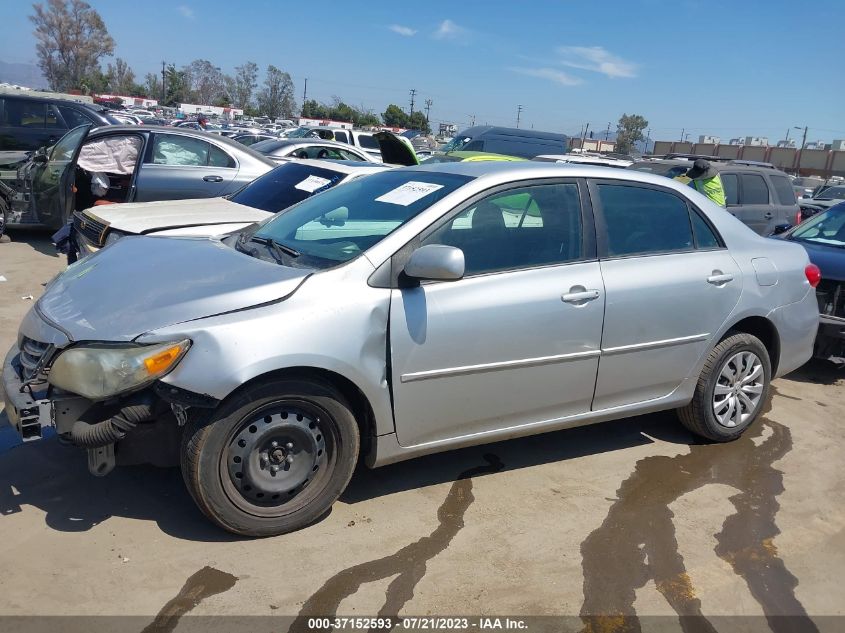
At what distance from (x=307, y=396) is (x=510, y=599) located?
47.6 inches

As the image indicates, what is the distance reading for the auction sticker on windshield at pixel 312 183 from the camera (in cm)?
668

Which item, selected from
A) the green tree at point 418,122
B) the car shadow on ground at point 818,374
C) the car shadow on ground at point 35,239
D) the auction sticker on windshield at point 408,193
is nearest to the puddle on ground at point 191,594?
the auction sticker on windshield at point 408,193

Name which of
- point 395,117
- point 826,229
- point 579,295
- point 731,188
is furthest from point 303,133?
point 395,117

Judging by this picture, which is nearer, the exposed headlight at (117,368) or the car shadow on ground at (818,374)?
the exposed headlight at (117,368)

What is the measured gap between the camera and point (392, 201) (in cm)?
396

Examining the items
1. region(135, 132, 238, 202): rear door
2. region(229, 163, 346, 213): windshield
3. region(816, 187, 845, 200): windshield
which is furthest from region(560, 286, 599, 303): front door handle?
region(816, 187, 845, 200): windshield

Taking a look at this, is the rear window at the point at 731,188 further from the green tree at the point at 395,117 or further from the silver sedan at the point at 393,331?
the green tree at the point at 395,117

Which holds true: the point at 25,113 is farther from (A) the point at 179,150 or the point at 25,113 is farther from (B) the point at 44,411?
(B) the point at 44,411

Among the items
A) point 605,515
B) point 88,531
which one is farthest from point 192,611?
point 605,515

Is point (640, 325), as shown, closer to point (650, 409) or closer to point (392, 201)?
point (650, 409)

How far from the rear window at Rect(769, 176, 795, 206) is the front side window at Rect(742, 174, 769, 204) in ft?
0.89

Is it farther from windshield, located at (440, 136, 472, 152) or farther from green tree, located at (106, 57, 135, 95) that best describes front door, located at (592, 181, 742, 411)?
green tree, located at (106, 57, 135, 95)

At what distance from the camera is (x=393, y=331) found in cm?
337

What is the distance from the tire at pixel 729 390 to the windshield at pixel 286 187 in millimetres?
3692
